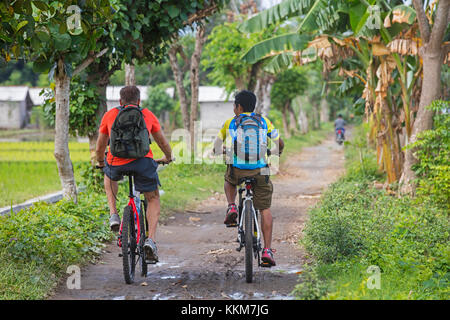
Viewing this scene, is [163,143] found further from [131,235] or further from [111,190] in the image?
[131,235]

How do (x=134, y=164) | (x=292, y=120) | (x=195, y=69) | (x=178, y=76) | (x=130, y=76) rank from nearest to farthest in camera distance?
(x=134, y=164)
(x=130, y=76)
(x=195, y=69)
(x=178, y=76)
(x=292, y=120)

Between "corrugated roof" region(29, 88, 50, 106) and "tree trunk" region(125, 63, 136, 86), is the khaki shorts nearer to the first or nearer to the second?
"tree trunk" region(125, 63, 136, 86)

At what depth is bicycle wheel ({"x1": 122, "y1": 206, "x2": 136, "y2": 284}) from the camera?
5.64m

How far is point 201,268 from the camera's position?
6656mm

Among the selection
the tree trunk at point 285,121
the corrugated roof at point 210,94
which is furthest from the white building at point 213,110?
the tree trunk at point 285,121

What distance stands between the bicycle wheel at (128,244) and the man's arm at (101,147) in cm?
69

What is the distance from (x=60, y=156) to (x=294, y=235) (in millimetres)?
3688

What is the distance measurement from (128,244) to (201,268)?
3.77 ft

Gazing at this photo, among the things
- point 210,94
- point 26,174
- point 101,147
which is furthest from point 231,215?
point 210,94

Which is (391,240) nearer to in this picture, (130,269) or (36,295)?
(130,269)

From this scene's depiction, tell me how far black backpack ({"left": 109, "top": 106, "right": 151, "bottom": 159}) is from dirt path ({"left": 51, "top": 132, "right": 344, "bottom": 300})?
4.38ft

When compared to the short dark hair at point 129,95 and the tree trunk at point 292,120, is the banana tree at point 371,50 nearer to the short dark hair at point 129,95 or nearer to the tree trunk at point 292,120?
the short dark hair at point 129,95

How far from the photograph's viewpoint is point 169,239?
8.72m
